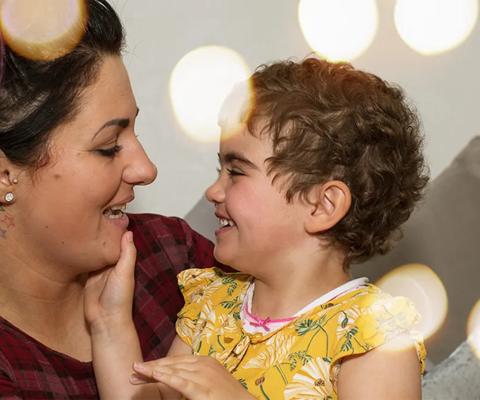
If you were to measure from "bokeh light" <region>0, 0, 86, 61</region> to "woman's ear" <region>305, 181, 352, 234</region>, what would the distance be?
1.81ft

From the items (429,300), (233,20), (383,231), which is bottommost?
(429,300)

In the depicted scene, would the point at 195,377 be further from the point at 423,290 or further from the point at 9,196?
the point at 423,290

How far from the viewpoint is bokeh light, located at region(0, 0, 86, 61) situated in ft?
5.40

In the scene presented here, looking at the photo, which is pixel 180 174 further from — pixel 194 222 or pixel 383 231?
pixel 383 231

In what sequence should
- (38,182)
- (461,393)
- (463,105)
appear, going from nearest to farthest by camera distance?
(38,182) < (461,393) < (463,105)

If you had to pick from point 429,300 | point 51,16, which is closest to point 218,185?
point 51,16

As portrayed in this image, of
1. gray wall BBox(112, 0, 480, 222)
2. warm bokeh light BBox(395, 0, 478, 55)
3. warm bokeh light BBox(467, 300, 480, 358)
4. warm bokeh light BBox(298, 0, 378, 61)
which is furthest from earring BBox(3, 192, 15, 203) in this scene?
warm bokeh light BBox(467, 300, 480, 358)

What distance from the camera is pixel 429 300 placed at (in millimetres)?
2660

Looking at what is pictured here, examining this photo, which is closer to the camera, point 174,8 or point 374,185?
point 374,185

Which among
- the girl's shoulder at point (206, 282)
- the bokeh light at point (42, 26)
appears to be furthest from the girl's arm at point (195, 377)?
the bokeh light at point (42, 26)

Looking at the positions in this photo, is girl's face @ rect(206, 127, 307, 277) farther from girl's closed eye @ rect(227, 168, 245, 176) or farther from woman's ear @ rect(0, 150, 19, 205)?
woman's ear @ rect(0, 150, 19, 205)

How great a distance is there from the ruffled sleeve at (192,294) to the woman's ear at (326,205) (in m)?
0.33

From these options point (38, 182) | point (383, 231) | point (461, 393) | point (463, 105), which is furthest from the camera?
point (463, 105)

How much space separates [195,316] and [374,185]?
48cm
